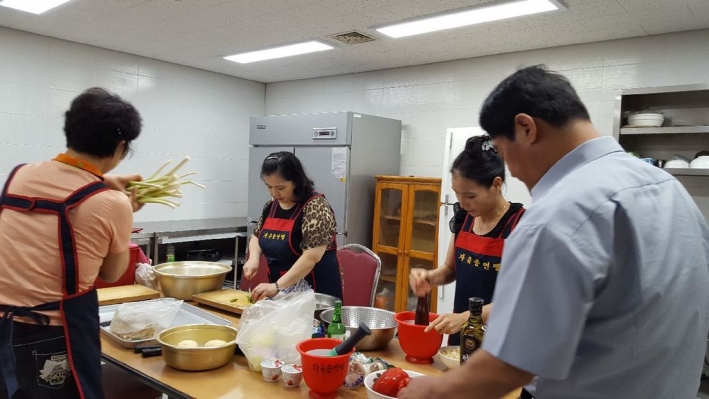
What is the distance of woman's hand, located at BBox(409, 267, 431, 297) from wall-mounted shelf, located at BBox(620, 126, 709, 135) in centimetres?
202

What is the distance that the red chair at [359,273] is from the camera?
9.10 feet

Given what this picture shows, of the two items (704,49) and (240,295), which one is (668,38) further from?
(240,295)

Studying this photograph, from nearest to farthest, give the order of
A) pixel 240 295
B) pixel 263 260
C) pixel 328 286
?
pixel 240 295 → pixel 328 286 → pixel 263 260

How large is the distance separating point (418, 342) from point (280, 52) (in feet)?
10.9

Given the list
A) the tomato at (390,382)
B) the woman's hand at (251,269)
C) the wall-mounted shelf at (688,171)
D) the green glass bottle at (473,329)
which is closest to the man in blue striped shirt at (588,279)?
the tomato at (390,382)

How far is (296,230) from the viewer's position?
262 cm

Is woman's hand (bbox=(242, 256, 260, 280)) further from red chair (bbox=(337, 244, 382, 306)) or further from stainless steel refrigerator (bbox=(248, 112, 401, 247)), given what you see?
stainless steel refrigerator (bbox=(248, 112, 401, 247))

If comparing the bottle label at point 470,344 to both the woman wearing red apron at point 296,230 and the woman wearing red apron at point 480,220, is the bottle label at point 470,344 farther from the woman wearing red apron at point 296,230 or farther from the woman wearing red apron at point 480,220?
the woman wearing red apron at point 296,230

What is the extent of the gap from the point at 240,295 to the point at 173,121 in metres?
3.17

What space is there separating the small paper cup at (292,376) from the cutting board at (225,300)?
721 mm

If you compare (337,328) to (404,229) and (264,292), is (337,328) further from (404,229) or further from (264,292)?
(404,229)

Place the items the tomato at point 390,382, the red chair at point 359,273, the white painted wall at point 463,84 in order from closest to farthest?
the tomato at point 390,382 → the red chair at point 359,273 → the white painted wall at point 463,84

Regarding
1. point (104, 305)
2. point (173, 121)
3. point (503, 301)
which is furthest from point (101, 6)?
point (503, 301)

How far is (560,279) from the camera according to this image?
811 millimetres
